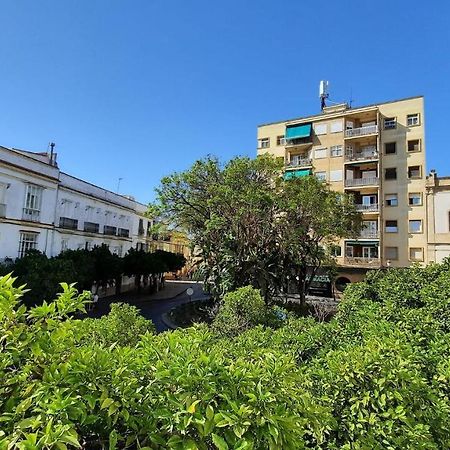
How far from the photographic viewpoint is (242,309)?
10680mm

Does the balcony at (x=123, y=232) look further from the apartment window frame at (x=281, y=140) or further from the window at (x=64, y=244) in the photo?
the apartment window frame at (x=281, y=140)

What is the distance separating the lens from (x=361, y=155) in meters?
33.2

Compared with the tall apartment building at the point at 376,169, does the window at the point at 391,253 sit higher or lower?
lower

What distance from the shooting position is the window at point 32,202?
21.9 metres

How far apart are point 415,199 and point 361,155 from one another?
21.5 ft

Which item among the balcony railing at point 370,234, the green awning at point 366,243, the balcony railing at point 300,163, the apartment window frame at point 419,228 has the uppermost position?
the balcony railing at point 300,163

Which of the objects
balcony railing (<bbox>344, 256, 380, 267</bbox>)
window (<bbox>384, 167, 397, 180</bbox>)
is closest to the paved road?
balcony railing (<bbox>344, 256, 380, 267</bbox>)

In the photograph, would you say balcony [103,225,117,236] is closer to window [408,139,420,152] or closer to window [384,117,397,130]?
window [384,117,397,130]

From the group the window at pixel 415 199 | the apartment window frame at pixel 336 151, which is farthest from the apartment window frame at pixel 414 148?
the apartment window frame at pixel 336 151

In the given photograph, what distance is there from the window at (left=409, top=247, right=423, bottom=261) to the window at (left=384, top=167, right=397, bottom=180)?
6.84 meters

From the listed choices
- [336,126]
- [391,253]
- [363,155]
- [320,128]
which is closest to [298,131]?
[320,128]

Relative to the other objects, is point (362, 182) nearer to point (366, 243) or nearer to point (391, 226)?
point (391, 226)

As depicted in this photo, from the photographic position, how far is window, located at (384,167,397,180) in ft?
104

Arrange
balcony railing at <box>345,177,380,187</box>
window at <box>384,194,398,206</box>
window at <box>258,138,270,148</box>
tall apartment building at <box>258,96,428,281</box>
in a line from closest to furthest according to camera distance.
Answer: tall apartment building at <box>258,96,428,281</box> < window at <box>384,194,398,206</box> < balcony railing at <box>345,177,380,187</box> < window at <box>258,138,270,148</box>
